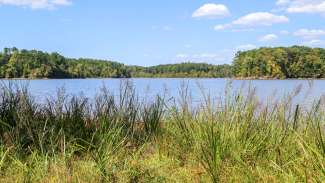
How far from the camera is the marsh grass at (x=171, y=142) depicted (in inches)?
167

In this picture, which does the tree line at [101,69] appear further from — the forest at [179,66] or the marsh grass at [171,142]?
the marsh grass at [171,142]

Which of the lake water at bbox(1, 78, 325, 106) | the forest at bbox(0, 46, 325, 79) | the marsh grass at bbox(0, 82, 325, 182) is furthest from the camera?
the forest at bbox(0, 46, 325, 79)

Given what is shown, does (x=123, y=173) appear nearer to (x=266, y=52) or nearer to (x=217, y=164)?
(x=217, y=164)

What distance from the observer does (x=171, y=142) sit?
5.91 metres

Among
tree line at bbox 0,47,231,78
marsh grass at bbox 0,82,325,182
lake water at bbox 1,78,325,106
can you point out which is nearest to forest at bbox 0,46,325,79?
tree line at bbox 0,47,231,78

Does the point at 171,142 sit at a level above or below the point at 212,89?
below

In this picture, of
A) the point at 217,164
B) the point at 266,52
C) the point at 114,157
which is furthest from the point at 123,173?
the point at 266,52

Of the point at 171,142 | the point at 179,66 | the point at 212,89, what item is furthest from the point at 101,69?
the point at 171,142

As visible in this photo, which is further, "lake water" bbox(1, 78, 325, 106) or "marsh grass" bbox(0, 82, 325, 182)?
"lake water" bbox(1, 78, 325, 106)

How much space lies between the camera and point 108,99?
646 cm

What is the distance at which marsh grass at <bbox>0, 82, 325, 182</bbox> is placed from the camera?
425 centimetres

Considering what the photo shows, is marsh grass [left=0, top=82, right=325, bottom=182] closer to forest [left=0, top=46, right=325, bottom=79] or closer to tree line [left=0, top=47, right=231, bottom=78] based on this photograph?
forest [left=0, top=46, right=325, bottom=79]

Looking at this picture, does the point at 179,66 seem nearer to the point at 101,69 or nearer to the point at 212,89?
the point at 101,69

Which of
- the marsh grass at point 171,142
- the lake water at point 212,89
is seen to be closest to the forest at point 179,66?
the lake water at point 212,89
